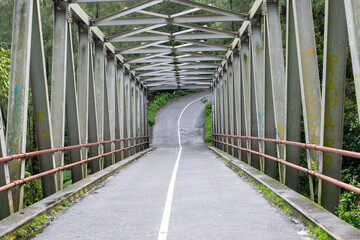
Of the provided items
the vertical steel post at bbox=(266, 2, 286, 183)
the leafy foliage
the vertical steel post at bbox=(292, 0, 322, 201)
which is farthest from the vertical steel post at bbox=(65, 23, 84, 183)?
the vertical steel post at bbox=(292, 0, 322, 201)

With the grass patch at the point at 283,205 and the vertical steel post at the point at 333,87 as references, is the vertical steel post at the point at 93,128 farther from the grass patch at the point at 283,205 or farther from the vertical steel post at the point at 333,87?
the vertical steel post at the point at 333,87

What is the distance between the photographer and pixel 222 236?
18.7 ft

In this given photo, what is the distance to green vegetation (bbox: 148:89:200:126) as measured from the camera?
5816 centimetres

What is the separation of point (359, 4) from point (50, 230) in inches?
194

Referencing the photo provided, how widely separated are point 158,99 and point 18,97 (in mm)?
57954

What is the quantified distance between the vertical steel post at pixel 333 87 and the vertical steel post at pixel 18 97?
463 cm

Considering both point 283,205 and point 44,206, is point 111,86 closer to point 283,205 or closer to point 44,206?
point 44,206

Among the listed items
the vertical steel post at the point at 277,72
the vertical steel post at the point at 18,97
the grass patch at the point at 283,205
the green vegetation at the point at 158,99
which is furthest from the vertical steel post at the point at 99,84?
the green vegetation at the point at 158,99

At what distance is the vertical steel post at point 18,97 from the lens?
7.20m

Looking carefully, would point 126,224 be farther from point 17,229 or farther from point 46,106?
point 46,106

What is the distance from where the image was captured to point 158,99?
65375 mm

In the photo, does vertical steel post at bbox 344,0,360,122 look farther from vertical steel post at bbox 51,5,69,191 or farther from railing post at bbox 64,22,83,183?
railing post at bbox 64,22,83,183

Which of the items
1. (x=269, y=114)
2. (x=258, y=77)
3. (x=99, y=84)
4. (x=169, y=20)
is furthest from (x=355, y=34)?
(x=169, y=20)

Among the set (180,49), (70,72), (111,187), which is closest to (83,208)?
(111,187)
